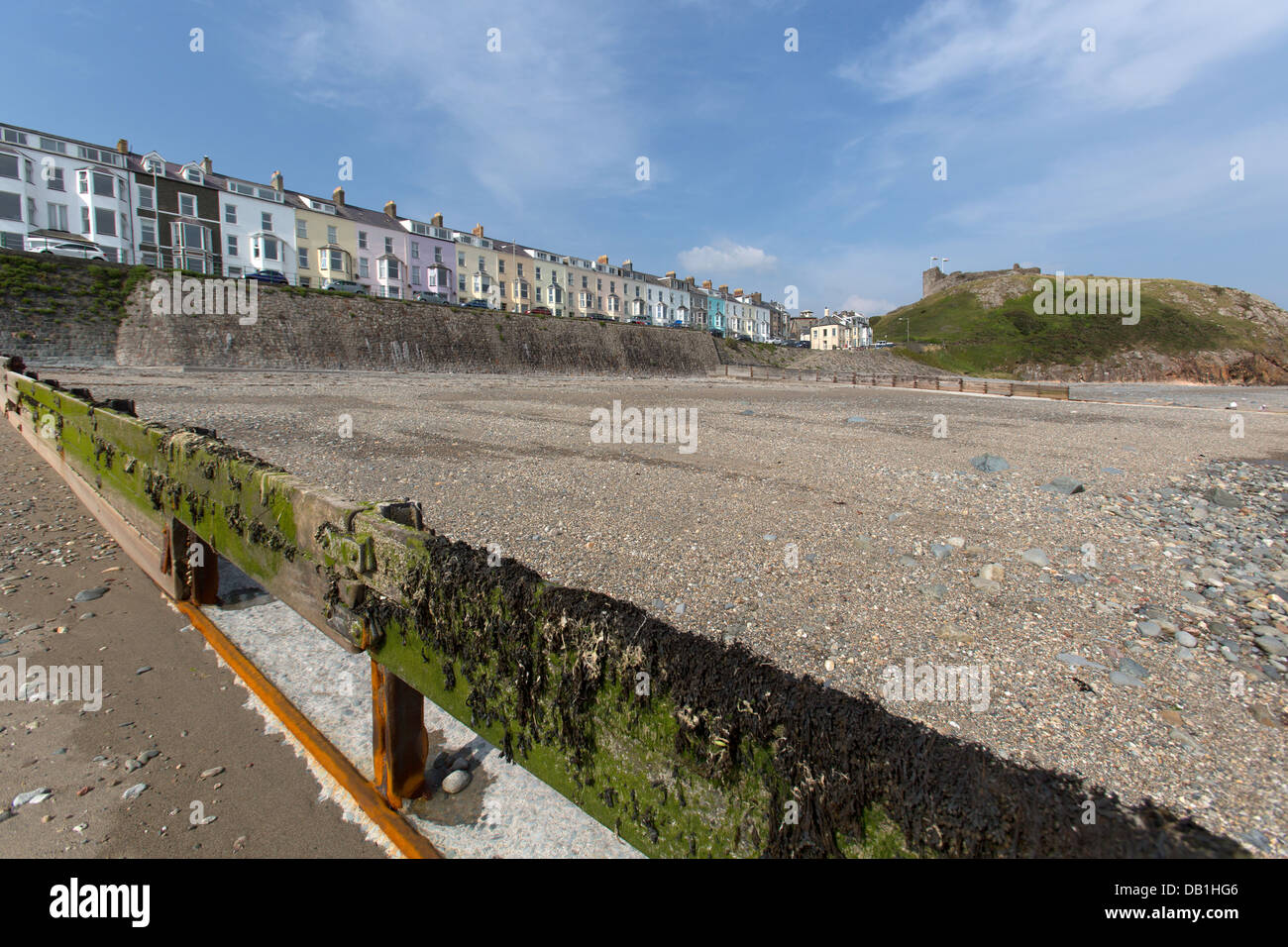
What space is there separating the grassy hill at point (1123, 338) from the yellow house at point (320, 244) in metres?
85.1

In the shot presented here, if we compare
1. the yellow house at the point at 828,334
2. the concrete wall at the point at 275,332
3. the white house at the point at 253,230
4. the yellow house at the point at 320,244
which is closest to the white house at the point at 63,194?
the white house at the point at 253,230

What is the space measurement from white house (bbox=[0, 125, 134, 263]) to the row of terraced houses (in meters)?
0.08

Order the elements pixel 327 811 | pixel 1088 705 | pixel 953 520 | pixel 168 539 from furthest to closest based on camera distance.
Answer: pixel 953 520, pixel 168 539, pixel 1088 705, pixel 327 811

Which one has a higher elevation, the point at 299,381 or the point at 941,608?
the point at 299,381

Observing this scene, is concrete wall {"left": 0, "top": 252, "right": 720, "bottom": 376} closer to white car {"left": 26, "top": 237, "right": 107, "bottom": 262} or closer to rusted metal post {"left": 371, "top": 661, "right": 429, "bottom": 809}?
white car {"left": 26, "top": 237, "right": 107, "bottom": 262}

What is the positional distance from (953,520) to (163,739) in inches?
375

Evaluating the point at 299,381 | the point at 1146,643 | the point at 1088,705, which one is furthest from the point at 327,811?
the point at 299,381

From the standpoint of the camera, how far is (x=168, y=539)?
5875 mm

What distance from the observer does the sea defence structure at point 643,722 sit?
144 centimetres

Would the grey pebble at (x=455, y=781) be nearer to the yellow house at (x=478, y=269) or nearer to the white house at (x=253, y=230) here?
the white house at (x=253, y=230)

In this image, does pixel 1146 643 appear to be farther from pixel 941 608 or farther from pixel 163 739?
pixel 163 739

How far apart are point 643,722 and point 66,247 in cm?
5836

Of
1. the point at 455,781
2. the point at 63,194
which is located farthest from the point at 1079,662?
the point at 63,194
